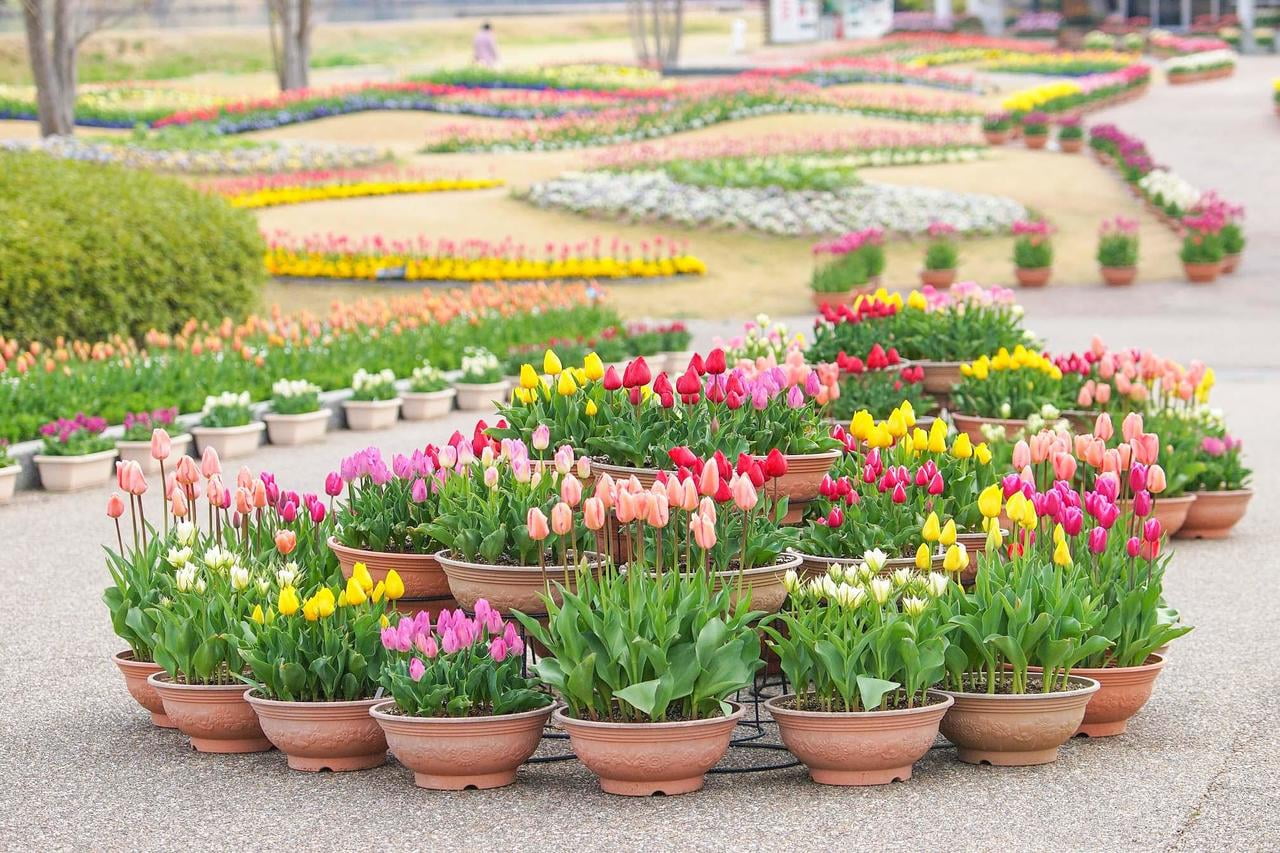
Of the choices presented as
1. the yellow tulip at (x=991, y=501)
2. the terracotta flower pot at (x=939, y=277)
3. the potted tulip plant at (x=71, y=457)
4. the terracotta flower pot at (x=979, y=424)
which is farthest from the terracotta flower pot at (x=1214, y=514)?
the terracotta flower pot at (x=939, y=277)

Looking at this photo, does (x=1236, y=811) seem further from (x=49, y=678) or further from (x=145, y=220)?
(x=145, y=220)

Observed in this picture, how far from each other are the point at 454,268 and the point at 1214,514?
11.1 m

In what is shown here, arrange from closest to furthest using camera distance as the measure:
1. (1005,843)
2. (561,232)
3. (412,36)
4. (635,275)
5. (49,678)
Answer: (1005,843)
(49,678)
(635,275)
(561,232)
(412,36)

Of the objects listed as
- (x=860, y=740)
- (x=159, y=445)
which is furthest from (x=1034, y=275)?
(x=860, y=740)

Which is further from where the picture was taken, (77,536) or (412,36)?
(412,36)

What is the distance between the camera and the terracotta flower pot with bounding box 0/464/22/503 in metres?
9.90

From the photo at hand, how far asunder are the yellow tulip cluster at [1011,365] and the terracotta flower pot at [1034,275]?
1064cm

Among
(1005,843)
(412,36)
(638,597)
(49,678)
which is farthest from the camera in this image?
(412,36)

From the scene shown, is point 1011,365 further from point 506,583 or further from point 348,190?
point 348,190

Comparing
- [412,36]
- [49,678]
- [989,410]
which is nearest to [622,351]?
[989,410]

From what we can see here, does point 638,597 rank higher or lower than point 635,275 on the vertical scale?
higher

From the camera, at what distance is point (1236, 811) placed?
16.2 ft

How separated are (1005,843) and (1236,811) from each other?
67 cm

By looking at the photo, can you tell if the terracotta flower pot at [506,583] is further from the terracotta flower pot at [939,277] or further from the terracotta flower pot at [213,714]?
the terracotta flower pot at [939,277]
